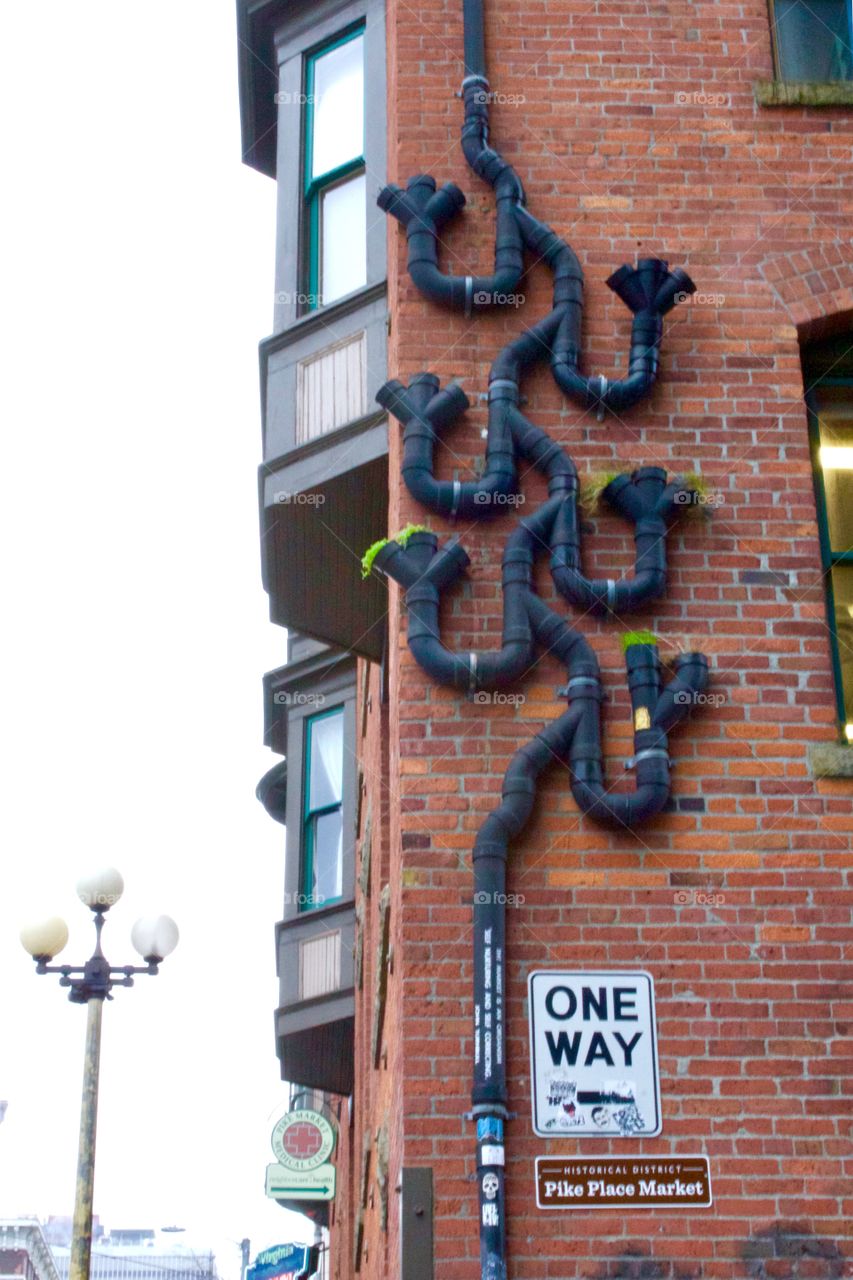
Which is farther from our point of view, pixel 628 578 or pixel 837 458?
pixel 837 458

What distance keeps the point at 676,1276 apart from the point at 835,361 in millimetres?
4572

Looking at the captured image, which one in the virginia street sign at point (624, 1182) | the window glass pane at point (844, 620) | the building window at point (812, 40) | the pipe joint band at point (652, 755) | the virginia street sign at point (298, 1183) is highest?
the building window at point (812, 40)

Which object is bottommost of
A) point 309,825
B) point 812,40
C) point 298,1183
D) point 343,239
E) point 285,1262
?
point 285,1262

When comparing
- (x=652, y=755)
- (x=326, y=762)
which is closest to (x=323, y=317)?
(x=652, y=755)

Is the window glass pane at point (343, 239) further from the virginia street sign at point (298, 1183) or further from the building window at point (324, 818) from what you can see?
the virginia street sign at point (298, 1183)

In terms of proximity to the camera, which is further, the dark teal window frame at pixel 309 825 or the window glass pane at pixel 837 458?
the dark teal window frame at pixel 309 825

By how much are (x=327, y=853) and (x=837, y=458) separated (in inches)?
414

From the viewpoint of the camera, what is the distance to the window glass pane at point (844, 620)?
7809mm

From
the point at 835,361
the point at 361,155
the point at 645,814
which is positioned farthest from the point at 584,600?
the point at 361,155

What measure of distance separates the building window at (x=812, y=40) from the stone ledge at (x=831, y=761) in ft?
12.9

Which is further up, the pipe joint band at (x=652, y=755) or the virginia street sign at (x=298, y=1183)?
the pipe joint band at (x=652, y=755)

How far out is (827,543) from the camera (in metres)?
7.98

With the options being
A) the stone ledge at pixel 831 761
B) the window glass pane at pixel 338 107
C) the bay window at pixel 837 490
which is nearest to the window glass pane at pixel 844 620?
the bay window at pixel 837 490

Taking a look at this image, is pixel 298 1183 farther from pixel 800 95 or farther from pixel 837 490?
pixel 800 95
